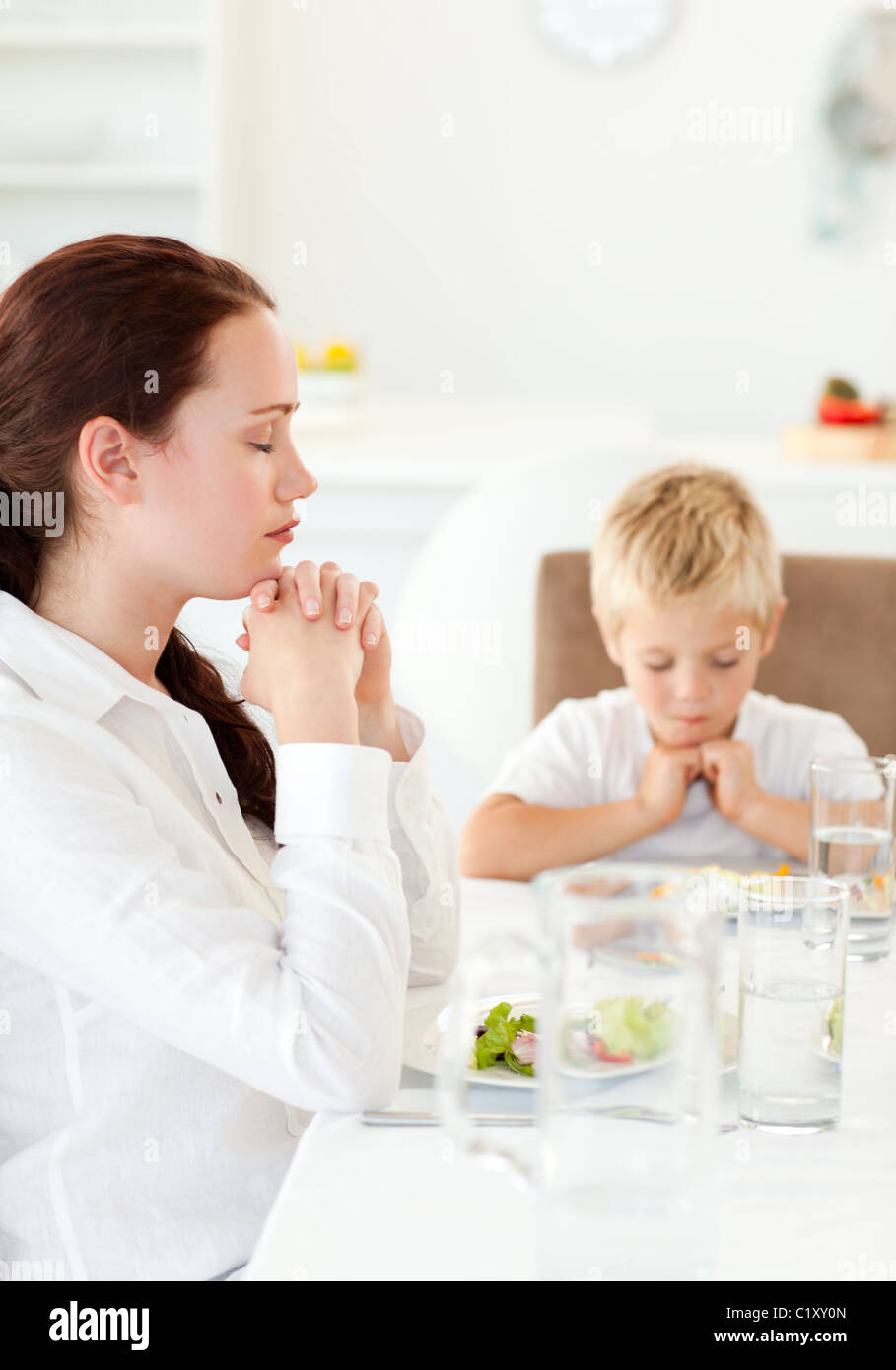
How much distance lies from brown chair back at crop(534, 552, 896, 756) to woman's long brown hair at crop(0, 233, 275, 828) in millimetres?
939

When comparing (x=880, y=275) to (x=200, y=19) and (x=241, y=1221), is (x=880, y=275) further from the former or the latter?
(x=241, y=1221)

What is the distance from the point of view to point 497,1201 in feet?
2.40

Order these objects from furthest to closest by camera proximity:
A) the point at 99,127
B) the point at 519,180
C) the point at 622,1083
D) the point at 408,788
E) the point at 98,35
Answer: the point at 519,180 → the point at 99,127 → the point at 98,35 → the point at 408,788 → the point at 622,1083

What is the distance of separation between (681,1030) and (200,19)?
14.8 ft

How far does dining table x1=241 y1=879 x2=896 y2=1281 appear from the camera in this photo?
0.67 metres

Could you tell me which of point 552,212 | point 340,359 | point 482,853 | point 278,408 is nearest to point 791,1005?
point 278,408

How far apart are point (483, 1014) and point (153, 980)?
0.23 m

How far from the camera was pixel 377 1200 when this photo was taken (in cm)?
73

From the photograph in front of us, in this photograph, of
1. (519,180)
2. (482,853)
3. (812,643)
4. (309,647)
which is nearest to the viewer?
(309,647)

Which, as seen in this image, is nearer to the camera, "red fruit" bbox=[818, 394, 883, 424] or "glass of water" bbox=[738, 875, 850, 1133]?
"glass of water" bbox=[738, 875, 850, 1133]

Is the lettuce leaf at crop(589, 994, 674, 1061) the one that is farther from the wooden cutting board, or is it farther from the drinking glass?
the wooden cutting board

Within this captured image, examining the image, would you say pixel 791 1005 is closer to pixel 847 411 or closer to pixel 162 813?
pixel 162 813

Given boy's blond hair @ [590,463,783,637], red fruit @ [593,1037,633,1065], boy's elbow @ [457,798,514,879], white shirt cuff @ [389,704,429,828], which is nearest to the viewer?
red fruit @ [593,1037,633,1065]

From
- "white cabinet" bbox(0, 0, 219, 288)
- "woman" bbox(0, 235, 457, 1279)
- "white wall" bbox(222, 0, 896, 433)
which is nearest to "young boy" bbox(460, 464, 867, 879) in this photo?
"woman" bbox(0, 235, 457, 1279)
